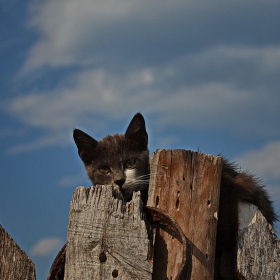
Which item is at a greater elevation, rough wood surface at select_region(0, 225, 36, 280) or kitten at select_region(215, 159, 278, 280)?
kitten at select_region(215, 159, 278, 280)

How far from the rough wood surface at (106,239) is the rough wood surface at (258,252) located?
2.58ft

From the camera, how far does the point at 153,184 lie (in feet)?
10.6

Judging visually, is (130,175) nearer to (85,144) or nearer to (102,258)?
(85,144)

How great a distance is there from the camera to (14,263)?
124 inches

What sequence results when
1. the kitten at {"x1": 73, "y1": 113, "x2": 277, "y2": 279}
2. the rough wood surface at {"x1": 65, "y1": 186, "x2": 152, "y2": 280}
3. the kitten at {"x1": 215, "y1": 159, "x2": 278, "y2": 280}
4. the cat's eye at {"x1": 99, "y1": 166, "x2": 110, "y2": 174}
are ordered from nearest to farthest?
1. the rough wood surface at {"x1": 65, "y1": 186, "x2": 152, "y2": 280}
2. the kitten at {"x1": 215, "y1": 159, "x2": 278, "y2": 280}
3. the kitten at {"x1": 73, "y1": 113, "x2": 277, "y2": 279}
4. the cat's eye at {"x1": 99, "y1": 166, "x2": 110, "y2": 174}

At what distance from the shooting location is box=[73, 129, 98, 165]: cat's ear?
553cm

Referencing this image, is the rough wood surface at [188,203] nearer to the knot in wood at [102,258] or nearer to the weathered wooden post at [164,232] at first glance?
the weathered wooden post at [164,232]

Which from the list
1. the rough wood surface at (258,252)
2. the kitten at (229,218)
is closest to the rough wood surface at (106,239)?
the rough wood surface at (258,252)

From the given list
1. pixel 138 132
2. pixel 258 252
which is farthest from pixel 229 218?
pixel 138 132

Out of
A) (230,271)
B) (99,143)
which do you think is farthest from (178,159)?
(99,143)

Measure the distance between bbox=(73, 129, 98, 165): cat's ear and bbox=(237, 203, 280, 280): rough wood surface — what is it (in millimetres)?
2661

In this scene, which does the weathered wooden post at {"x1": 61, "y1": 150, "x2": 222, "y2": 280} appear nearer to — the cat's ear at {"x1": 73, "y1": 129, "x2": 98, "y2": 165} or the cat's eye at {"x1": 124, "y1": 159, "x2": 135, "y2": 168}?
the cat's eye at {"x1": 124, "y1": 159, "x2": 135, "y2": 168}

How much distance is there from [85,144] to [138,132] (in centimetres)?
71

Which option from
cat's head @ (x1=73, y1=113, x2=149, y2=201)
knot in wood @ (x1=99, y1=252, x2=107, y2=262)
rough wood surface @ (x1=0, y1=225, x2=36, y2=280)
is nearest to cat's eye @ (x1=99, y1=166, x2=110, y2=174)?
cat's head @ (x1=73, y1=113, x2=149, y2=201)
